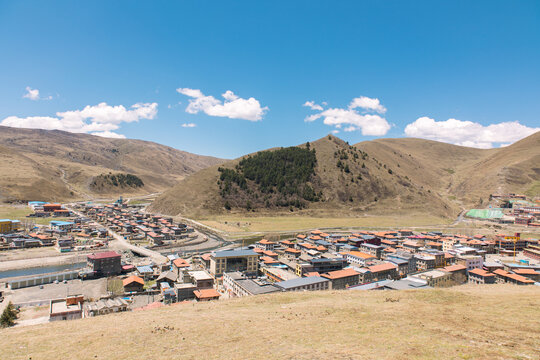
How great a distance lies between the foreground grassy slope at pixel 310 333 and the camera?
17.4m

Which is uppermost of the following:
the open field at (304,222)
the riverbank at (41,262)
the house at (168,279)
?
the open field at (304,222)

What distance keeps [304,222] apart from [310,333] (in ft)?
375

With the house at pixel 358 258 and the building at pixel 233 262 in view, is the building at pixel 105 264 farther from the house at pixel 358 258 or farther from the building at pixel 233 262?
the house at pixel 358 258

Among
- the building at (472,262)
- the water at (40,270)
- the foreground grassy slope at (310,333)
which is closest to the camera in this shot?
the foreground grassy slope at (310,333)

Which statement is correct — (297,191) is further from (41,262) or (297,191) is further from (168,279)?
(41,262)

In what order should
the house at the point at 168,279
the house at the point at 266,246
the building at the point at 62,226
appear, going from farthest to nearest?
the building at the point at 62,226, the house at the point at 266,246, the house at the point at 168,279

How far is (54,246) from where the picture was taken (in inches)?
3300

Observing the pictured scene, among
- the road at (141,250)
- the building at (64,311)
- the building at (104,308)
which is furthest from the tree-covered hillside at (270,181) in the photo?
the building at (64,311)

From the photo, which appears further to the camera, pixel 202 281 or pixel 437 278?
pixel 437 278

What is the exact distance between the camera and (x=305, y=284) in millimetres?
46531

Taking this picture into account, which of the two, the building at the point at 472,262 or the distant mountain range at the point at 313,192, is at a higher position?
the distant mountain range at the point at 313,192

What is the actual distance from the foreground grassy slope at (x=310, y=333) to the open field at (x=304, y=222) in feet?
285

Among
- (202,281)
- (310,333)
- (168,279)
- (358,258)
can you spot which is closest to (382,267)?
(358,258)

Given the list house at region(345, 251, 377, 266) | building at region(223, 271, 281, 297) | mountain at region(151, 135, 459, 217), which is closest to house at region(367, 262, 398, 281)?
house at region(345, 251, 377, 266)
